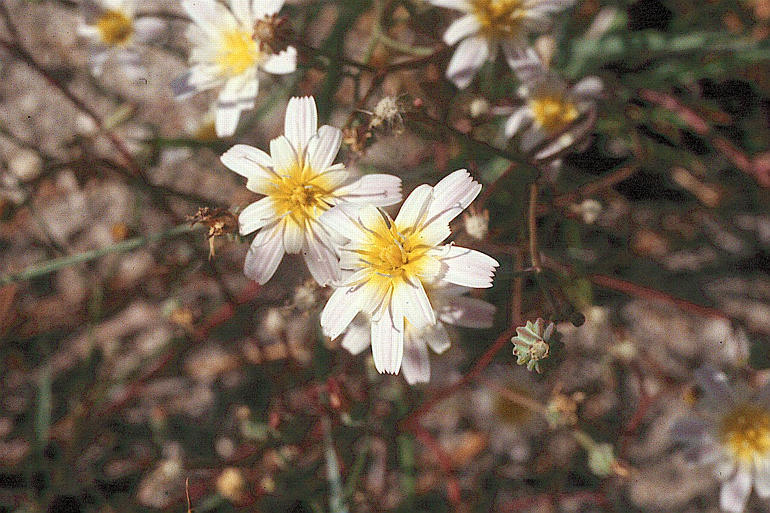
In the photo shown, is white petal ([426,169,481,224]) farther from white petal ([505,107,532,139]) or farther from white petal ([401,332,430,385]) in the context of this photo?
white petal ([505,107,532,139])

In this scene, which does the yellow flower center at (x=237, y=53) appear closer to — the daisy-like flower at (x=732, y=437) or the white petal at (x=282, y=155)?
the white petal at (x=282, y=155)

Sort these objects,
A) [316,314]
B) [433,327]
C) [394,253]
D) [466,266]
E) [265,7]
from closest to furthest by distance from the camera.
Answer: [466,266] → [394,253] → [433,327] → [265,7] → [316,314]

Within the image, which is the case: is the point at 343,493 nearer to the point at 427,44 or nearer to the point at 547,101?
the point at 547,101

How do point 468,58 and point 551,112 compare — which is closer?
point 468,58

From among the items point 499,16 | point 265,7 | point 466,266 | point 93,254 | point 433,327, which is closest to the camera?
point 466,266

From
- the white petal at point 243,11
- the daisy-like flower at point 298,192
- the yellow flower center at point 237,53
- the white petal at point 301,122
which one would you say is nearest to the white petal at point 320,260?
the daisy-like flower at point 298,192

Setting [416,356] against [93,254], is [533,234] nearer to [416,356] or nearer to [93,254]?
[416,356]

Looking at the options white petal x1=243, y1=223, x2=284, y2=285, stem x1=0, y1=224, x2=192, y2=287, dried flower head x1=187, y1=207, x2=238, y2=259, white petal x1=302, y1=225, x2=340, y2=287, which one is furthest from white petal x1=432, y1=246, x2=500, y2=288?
stem x1=0, y1=224, x2=192, y2=287

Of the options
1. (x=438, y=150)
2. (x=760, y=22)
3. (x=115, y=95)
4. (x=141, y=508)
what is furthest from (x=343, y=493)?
(x=760, y=22)

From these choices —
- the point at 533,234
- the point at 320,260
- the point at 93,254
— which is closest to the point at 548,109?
the point at 533,234
